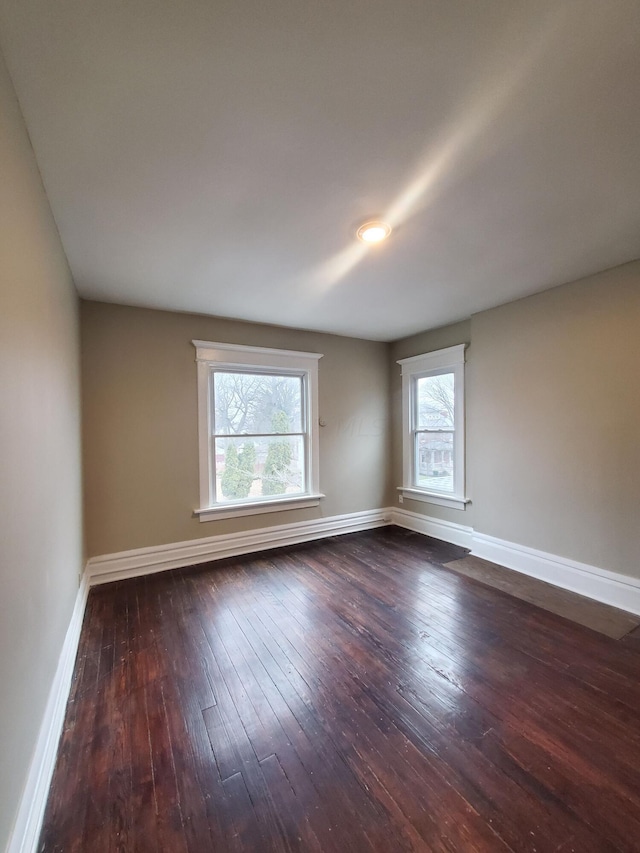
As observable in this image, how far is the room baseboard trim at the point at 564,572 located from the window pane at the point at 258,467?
2.10 meters

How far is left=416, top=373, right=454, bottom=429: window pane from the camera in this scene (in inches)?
163

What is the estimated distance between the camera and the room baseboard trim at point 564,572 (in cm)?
258

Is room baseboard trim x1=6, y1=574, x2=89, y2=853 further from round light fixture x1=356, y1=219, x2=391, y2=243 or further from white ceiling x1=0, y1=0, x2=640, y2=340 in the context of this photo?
round light fixture x1=356, y1=219, x2=391, y2=243

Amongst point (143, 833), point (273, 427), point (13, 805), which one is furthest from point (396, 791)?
point (273, 427)

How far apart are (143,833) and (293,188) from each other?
8.60 ft

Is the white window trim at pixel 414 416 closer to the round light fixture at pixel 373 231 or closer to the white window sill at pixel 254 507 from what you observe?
the white window sill at pixel 254 507

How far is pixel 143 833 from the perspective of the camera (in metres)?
1.18

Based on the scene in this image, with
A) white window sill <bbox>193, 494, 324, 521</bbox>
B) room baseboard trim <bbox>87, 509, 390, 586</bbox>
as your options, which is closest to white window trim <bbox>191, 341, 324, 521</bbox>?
white window sill <bbox>193, 494, 324, 521</bbox>

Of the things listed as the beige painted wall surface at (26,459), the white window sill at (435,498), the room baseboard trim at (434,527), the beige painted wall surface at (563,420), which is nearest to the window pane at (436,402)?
the beige painted wall surface at (563,420)

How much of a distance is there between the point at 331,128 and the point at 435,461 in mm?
3625

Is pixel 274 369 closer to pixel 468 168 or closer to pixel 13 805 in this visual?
pixel 468 168

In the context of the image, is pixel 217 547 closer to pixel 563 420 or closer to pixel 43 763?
pixel 43 763

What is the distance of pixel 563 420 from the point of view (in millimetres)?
2959

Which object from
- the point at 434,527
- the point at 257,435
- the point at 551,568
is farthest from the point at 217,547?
the point at 551,568
